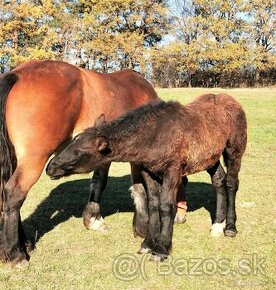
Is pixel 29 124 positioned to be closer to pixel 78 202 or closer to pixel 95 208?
pixel 95 208

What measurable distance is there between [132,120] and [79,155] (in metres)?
0.74

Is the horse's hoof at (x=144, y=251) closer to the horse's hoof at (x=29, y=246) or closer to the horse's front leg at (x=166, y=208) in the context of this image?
the horse's front leg at (x=166, y=208)

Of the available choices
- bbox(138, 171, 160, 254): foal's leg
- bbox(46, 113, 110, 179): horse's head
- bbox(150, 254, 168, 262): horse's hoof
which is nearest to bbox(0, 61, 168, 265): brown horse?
bbox(46, 113, 110, 179): horse's head

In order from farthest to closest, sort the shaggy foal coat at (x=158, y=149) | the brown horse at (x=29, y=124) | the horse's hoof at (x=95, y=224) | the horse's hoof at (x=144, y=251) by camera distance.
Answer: the horse's hoof at (x=95, y=224) → the horse's hoof at (x=144, y=251) → the brown horse at (x=29, y=124) → the shaggy foal coat at (x=158, y=149)

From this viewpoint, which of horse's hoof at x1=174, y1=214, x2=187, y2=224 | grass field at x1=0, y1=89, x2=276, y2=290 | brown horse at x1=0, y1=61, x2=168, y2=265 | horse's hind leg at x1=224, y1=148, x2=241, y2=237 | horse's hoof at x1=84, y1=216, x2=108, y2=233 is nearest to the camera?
grass field at x1=0, y1=89, x2=276, y2=290

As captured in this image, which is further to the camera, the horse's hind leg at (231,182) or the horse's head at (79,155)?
the horse's hind leg at (231,182)

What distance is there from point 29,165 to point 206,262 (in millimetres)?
2294

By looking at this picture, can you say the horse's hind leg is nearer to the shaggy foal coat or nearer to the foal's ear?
the shaggy foal coat

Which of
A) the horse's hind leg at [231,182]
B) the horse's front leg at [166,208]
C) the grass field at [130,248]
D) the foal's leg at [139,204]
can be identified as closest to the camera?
the grass field at [130,248]

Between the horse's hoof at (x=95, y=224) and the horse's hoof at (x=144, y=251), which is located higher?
the horse's hoof at (x=144, y=251)

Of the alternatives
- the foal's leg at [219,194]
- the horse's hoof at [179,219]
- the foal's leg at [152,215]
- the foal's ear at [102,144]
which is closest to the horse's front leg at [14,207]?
the foal's ear at [102,144]

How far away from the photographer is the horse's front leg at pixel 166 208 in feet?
15.2

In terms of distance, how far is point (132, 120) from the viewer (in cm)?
459

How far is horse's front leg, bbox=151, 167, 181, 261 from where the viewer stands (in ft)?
15.2
